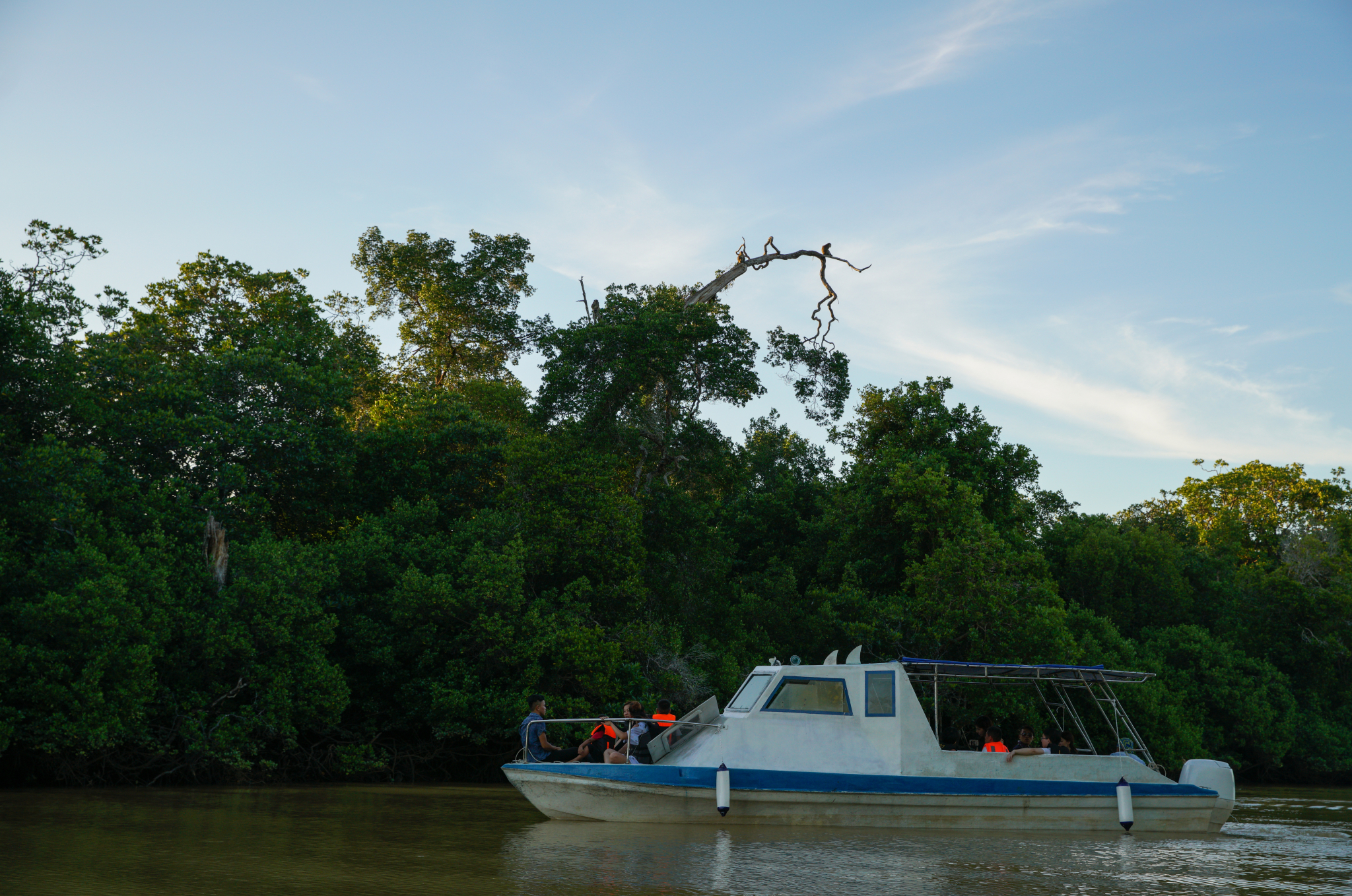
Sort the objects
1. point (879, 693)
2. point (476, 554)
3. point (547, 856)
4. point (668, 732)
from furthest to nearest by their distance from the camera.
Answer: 1. point (476, 554)
2. point (668, 732)
3. point (879, 693)
4. point (547, 856)

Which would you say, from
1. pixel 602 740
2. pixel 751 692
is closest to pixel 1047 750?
pixel 751 692

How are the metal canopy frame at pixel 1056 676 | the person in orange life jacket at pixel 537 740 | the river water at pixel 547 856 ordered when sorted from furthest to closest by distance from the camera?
the metal canopy frame at pixel 1056 676
the person in orange life jacket at pixel 537 740
the river water at pixel 547 856

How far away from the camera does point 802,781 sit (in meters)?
13.0

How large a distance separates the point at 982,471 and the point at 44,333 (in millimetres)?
Result: 23421

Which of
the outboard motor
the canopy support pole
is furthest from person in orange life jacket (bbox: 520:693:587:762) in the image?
the outboard motor

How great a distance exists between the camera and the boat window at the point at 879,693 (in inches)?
533

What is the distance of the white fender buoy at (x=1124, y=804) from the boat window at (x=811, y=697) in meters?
3.87

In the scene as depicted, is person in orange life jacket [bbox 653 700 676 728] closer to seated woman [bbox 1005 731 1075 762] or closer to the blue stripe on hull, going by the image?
the blue stripe on hull

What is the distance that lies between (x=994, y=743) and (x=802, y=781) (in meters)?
3.25

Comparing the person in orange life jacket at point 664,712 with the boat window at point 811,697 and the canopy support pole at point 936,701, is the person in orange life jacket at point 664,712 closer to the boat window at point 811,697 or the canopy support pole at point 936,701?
the boat window at point 811,697

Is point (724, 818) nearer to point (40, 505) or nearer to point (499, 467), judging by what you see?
point (40, 505)

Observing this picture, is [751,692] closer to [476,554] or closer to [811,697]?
[811,697]

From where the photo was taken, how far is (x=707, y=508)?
26078 mm

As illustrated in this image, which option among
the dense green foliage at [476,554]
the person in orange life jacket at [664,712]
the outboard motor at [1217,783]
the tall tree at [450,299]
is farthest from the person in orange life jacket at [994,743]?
the tall tree at [450,299]
